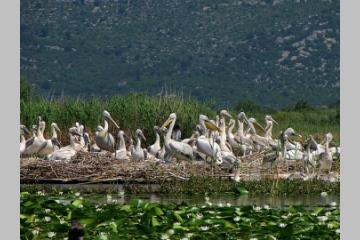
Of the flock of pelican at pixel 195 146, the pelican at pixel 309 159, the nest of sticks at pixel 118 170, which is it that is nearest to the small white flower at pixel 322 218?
the nest of sticks at pixel 118 170

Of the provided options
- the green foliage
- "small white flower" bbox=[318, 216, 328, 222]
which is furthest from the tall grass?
"small white flower" bbox=[318, 216, 328, 222]

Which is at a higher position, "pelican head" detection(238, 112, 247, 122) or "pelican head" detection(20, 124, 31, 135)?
"pelican head" detection(238, 112, 247, 122)

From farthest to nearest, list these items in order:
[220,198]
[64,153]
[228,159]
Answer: [64,153] → [228,159] → [220,198]

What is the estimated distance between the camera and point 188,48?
5166 centimetres

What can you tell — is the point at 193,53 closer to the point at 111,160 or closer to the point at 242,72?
the point at 242,72

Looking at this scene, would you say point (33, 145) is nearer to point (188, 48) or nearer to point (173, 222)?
point (173, 222)

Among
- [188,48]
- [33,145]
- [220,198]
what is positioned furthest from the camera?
[188,48]

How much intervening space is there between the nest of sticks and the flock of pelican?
0.24 metres

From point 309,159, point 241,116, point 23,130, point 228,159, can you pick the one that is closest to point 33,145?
point 23,130

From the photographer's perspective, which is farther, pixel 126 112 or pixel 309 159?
pixel 126 112

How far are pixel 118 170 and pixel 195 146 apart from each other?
2.21m

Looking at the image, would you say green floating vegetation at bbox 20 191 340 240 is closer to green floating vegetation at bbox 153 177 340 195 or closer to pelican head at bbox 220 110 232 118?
green floating vegetation at bbox 153 177 340 195

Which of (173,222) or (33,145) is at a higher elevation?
(33,145)

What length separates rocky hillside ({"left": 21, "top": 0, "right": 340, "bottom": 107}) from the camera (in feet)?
154
